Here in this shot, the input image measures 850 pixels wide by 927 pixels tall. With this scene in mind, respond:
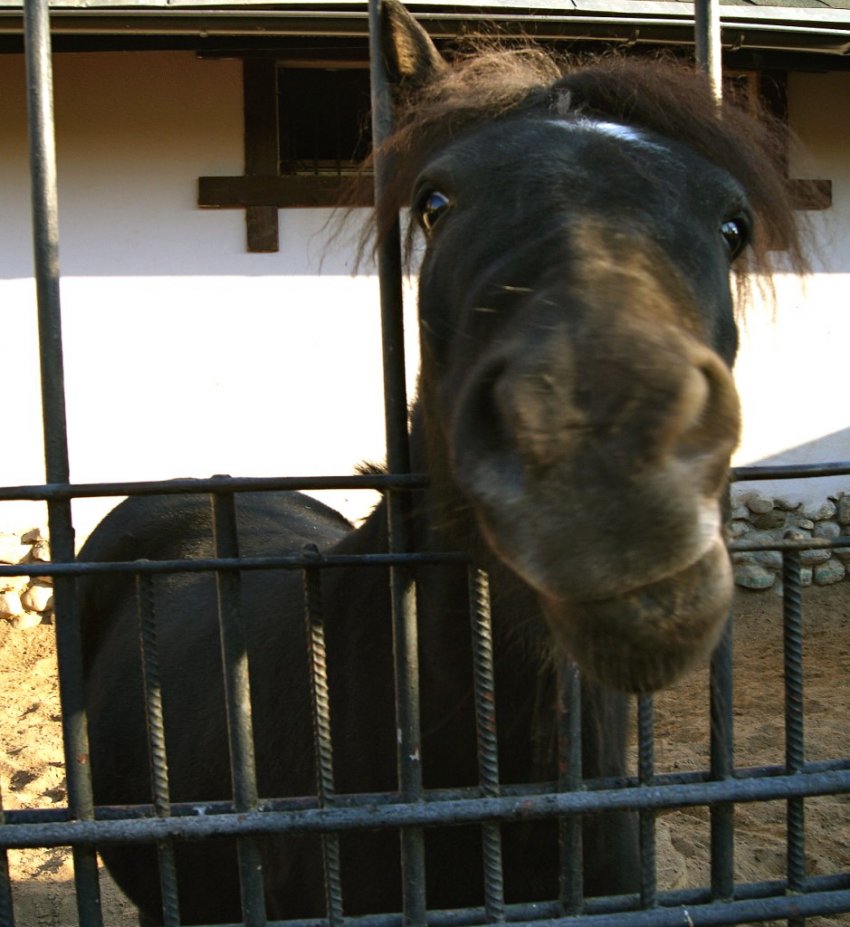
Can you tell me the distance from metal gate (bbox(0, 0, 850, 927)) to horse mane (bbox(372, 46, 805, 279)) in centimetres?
50

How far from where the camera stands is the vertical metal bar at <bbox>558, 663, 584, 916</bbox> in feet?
5.32

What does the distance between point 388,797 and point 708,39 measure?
1585 mm

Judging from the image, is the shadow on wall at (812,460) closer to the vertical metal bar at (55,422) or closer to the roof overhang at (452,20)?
the roof overhang at (452,20)

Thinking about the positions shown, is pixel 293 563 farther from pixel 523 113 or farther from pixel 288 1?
pixel 288 1

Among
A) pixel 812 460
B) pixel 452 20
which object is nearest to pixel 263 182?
pixel 452 20

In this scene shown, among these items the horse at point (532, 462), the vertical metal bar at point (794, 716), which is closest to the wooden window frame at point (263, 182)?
the horse at point (532, 462)

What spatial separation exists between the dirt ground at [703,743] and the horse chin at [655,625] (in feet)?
8.25

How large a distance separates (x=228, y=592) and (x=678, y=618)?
806 mm

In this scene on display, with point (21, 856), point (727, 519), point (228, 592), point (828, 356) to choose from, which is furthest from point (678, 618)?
point (828, 356)

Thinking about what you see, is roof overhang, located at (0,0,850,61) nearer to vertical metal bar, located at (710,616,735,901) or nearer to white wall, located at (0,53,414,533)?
white wall, located at (0,53,414,533)

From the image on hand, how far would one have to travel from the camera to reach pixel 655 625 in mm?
1165

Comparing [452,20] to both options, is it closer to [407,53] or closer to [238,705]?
[407,53]

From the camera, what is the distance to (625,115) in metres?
1.74

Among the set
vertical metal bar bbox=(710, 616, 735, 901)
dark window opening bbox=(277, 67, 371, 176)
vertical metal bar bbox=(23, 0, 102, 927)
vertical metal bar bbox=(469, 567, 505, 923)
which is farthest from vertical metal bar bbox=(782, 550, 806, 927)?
dark window opening bbox=(277, 67, 371, 176)
